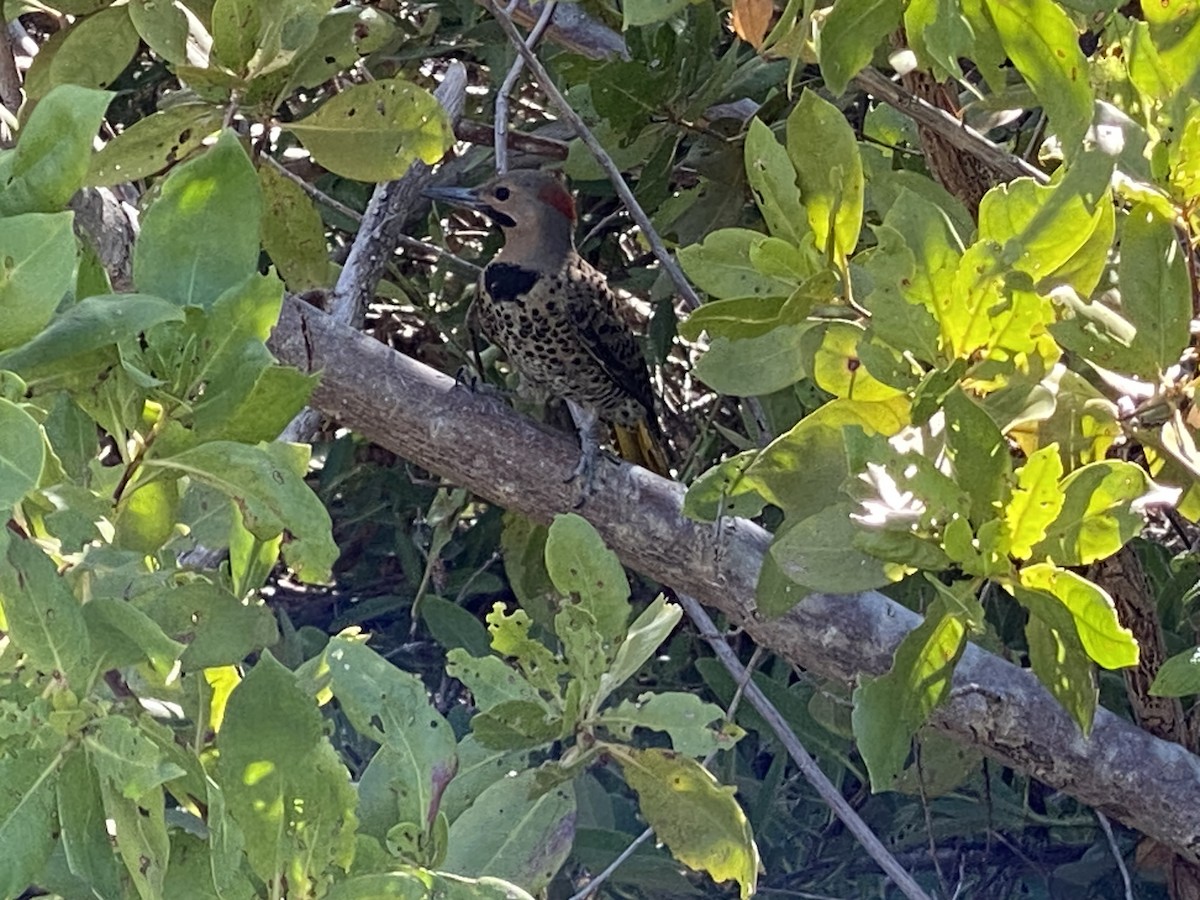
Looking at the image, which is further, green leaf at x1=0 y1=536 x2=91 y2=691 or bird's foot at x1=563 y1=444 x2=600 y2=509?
bird's foot at x1=563 y1=444 x2=600 y2=509

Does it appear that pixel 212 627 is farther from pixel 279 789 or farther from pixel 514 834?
pixel 514 834

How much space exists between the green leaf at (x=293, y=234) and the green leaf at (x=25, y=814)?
1.09m

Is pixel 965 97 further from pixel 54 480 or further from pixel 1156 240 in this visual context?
pixel 54 480

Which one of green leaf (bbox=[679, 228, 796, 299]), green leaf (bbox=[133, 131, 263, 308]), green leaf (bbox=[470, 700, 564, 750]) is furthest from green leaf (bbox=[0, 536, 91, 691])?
green leaf (bbox=[679, 228, 796, 299])

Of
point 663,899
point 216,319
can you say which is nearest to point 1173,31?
point 216,319

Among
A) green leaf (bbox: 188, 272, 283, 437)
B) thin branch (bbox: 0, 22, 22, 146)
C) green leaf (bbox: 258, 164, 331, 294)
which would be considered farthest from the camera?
thin branch (bbox: 0, 22, 22, 146)

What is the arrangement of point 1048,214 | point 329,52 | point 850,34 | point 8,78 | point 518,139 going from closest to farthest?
point 1048,214 → point 850,34 → point 329,52 → point 8,78 → point 518,139

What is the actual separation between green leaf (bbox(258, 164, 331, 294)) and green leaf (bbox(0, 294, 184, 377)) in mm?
1012

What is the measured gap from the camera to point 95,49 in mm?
1781

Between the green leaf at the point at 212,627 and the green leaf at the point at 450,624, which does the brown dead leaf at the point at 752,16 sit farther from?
the green leaf at the point at 450,624

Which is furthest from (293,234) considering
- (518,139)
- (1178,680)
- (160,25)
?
(1178,680)

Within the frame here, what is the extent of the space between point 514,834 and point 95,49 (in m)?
1.06

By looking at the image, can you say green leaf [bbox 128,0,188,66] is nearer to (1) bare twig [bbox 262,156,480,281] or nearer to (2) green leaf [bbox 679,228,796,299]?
(1) bare twig [bbox 262,156,480,281]

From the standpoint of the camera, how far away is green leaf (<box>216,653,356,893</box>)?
3.34 ft
